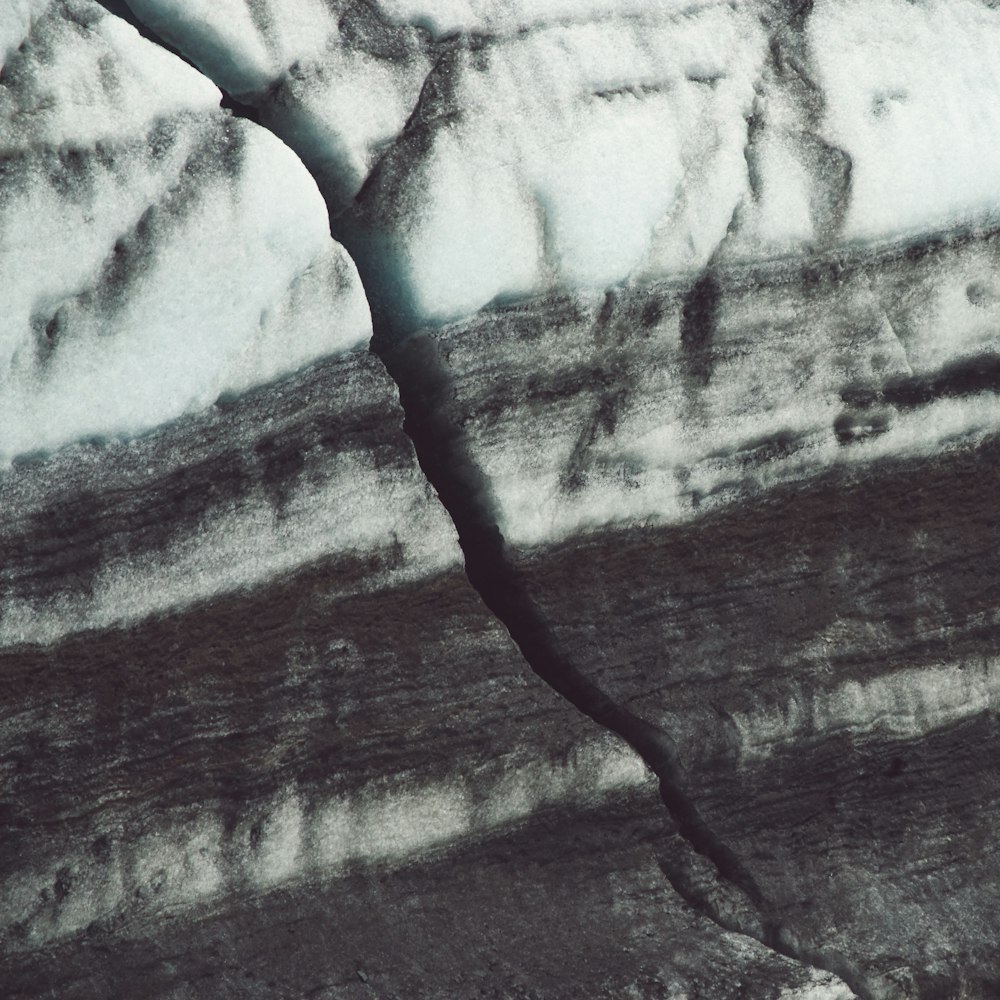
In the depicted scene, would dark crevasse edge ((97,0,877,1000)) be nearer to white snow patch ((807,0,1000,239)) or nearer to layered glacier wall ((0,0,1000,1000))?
layered glacier wall ((0,0,1000,1000))

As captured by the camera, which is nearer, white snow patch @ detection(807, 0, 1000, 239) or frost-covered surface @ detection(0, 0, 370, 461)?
frost-covered surface @ detection(0, 0, 370, 461)

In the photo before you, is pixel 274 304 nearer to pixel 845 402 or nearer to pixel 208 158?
pixel 208 158

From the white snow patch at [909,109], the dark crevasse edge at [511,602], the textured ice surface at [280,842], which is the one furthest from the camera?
the white snow patch at [909,109]

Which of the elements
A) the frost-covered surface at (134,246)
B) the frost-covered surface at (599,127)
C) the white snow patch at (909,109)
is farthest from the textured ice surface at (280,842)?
the white snow patch at (909,109)

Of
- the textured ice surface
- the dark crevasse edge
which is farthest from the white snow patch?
the textured ice surface

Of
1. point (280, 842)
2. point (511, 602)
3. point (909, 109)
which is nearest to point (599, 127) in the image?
point (909, 109)

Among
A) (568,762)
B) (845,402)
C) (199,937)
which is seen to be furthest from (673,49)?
(199,937)

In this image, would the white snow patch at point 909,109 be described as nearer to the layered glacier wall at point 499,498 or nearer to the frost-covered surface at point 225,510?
the layered glacier wall at point 499,498
